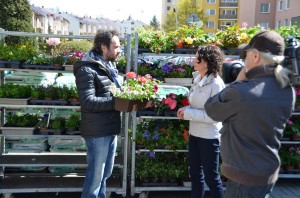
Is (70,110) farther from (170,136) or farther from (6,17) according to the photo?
(6,17)

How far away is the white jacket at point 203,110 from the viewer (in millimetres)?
3242

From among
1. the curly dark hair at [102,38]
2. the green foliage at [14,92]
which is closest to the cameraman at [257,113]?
the curly dark hair at [102,38]

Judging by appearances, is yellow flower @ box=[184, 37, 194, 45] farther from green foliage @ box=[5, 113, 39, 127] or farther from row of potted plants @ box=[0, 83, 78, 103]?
green foliage @ box=[5, 113, 39, 127]

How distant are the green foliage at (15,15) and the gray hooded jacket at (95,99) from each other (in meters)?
11.2

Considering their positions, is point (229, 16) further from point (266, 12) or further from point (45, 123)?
point (45, 123)

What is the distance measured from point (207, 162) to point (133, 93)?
3.33ft

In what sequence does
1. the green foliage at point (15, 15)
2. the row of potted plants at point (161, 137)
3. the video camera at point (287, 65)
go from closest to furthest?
1. the video camera at point (287, 65)
2. the row of potted plants at point (161, 137)
3. the green foliage at point (15, 15)

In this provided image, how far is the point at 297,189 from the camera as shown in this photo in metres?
4.74

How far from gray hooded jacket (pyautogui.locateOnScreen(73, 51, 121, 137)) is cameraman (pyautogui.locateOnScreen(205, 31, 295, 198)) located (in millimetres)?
1309

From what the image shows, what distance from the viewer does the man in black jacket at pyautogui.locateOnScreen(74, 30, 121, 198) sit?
3.11 meters

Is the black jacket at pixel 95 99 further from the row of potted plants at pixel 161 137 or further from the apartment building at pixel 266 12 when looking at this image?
the apartment building at pixel 266 12

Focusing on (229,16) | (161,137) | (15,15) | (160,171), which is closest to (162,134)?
(161,137)

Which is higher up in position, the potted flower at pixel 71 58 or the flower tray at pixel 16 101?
the potted flower at pixel 71 58

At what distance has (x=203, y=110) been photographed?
3277 mm
